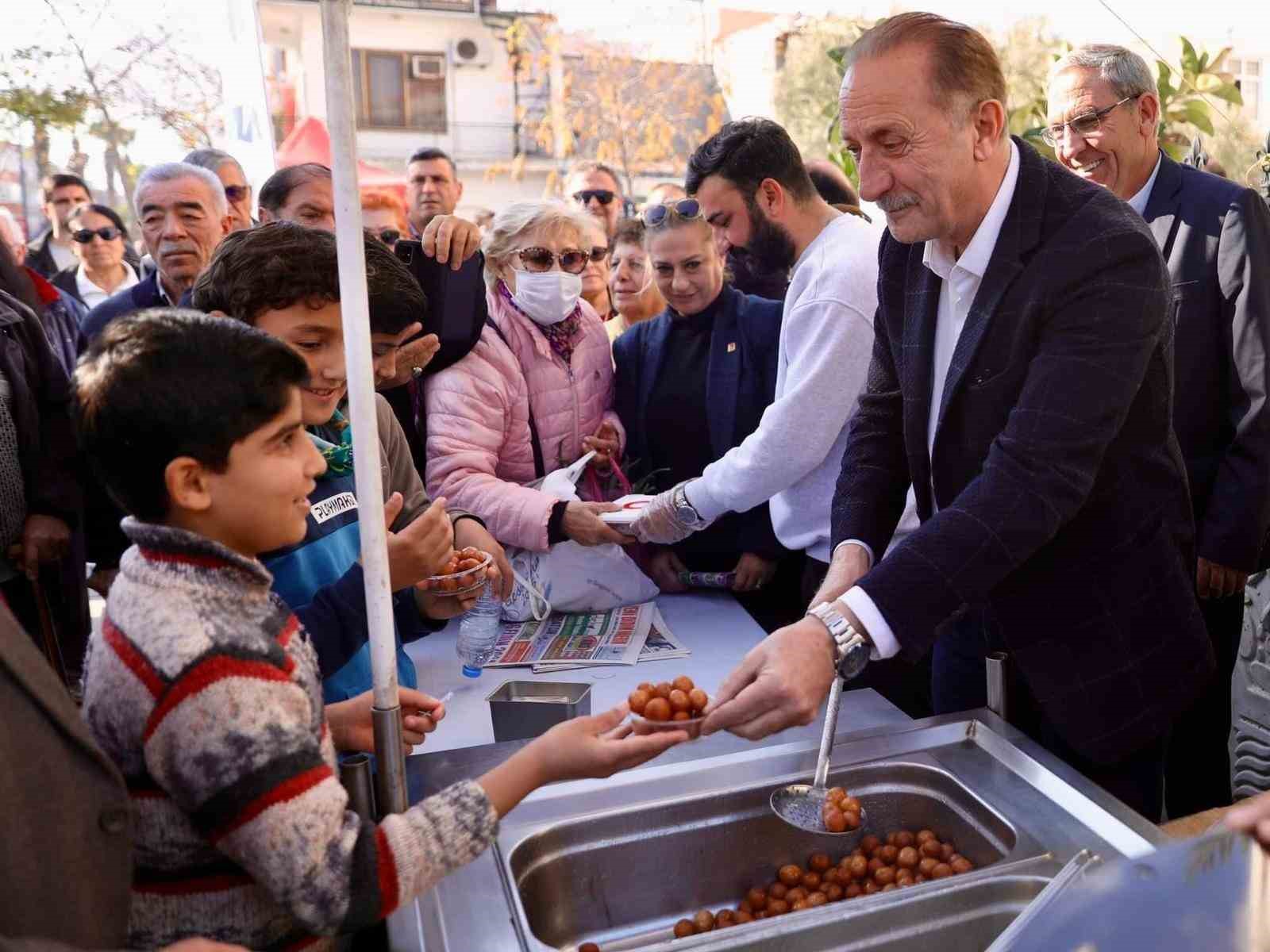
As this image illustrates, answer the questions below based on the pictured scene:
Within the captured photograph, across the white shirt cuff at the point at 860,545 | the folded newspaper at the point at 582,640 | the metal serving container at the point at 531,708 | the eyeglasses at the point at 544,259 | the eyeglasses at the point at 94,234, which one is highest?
the eyeglasses at the point at 544,259

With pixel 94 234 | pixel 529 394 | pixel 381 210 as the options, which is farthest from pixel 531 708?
pixel 94 234

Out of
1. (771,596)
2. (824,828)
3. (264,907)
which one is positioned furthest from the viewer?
(771,596)

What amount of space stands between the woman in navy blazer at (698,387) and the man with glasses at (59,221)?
4414mm

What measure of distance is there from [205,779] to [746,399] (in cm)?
237

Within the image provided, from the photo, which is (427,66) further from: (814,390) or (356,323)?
(356,323)

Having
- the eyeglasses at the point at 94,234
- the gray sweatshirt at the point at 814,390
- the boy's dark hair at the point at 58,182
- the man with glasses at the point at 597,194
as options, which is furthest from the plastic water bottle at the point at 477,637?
the boy's dark hair at the point at 58,182

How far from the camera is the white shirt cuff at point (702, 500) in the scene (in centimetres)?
262

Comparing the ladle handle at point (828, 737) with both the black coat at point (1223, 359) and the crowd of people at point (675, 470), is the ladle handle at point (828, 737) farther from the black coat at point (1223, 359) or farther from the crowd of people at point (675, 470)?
the black coat at point (1223, 359)

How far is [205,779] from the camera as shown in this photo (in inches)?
34.1

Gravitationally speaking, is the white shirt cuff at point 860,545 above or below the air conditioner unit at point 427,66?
below

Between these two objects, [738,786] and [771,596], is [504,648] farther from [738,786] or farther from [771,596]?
[738,786]

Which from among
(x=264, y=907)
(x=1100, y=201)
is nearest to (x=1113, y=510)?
(x=1100, y=201)

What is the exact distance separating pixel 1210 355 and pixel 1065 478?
153cm

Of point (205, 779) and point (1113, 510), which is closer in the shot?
point (205, 779)
